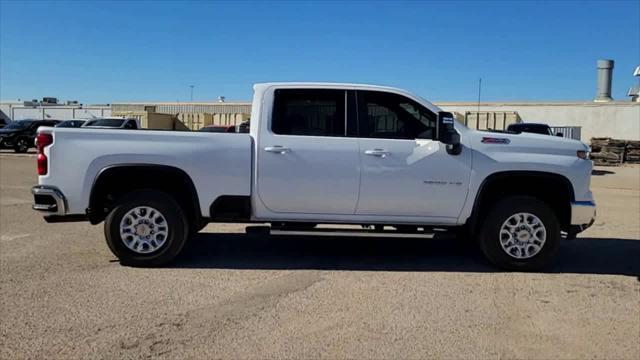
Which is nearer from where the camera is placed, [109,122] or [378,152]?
[378,152]

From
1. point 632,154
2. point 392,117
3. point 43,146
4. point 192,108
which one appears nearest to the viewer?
point 43,146

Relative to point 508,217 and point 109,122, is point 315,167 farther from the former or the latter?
point 109,122

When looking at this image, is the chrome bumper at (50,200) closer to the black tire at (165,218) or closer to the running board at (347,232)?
the black tire at (165,218)

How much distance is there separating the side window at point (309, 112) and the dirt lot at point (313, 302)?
1.59 m

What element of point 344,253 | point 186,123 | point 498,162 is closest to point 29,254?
point 344,253

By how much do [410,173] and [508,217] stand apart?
1.25m

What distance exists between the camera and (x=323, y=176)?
6.47 meters

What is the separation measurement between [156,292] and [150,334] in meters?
1.13

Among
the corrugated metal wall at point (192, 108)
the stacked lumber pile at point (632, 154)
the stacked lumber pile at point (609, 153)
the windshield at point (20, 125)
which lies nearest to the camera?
the windshield at point (20, 125)

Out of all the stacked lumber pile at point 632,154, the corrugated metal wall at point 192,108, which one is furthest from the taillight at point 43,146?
the corrugated metal wall at point 192,108

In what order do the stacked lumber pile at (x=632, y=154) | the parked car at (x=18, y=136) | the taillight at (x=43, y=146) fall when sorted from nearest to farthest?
1. the taillight at (x=43, y=146)
2. the parked car at (x=18, y=136)
3. the stacked lumber pile at (x=632, y=154)

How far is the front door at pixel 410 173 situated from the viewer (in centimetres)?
650

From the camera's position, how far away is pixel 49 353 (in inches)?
164

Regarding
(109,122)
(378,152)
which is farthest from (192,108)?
(378,152)
